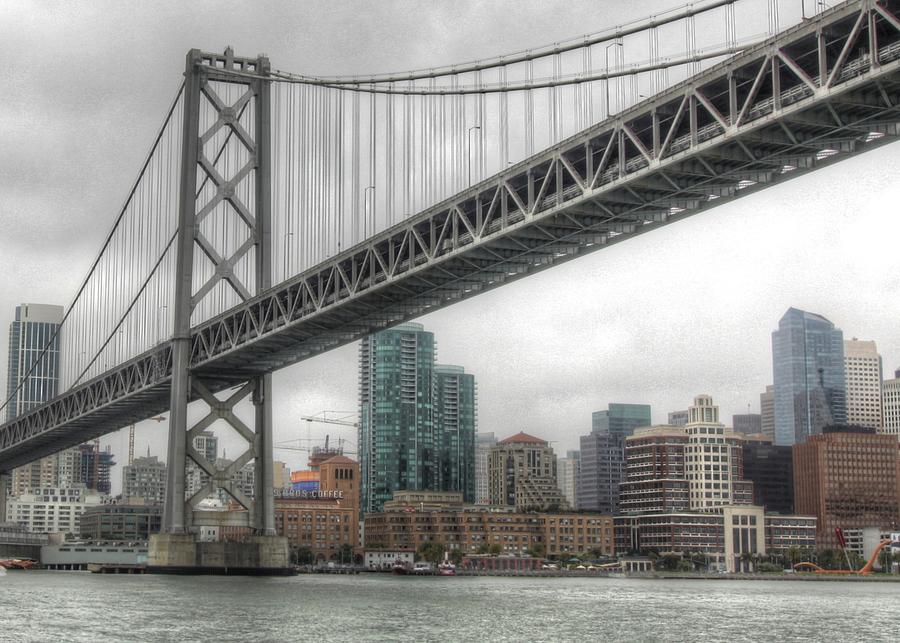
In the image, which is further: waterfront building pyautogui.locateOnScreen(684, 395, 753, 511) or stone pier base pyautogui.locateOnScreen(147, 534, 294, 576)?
waterfront building pyautogui.locateOnScreen(684, 395, 753, 511)

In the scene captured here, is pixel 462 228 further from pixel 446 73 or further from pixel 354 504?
pixel 354 504

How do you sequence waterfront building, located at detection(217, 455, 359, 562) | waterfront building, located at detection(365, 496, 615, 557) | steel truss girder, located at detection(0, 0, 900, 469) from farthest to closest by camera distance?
waterfront building, located at detection(217, 455, 359, 562)
waterfront building, located at detection(365, 496, 615, 557)
steel truss girder, located at detection(0, 0, 900, 469)

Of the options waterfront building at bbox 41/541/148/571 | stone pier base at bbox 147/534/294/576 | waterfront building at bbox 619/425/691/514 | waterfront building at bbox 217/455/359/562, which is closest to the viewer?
stone pier base at bbox 147/534/294/576

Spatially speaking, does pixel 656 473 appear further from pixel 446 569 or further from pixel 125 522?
pixel 125 522

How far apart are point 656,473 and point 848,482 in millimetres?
26940

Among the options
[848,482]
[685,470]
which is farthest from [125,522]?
[848,482]

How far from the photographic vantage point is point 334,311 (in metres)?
54.0

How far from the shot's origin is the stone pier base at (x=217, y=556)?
211ft

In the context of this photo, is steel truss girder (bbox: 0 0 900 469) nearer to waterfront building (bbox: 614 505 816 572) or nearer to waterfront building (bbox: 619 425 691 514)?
waterfront building (bbox: 614 505 816 572)

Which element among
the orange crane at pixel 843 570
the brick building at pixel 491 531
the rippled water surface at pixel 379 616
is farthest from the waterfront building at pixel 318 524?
the rippled water surface at pixel 379 616

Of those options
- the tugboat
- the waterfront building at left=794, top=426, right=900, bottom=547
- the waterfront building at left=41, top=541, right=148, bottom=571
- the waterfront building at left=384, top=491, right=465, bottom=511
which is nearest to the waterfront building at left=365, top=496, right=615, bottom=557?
the waterfront building at left=384, top=491, right=465, bottom=511

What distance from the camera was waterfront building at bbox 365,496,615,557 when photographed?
151 metres

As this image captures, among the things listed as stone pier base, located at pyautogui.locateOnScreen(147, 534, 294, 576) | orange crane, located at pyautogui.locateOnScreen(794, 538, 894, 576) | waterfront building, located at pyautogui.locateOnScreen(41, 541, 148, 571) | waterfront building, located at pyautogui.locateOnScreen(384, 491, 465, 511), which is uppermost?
waterfront building, located at pyautogui.locateOnScreen(384, 491, 465, 511)

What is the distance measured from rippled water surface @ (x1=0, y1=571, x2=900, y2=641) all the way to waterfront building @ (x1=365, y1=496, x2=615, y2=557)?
294ft
